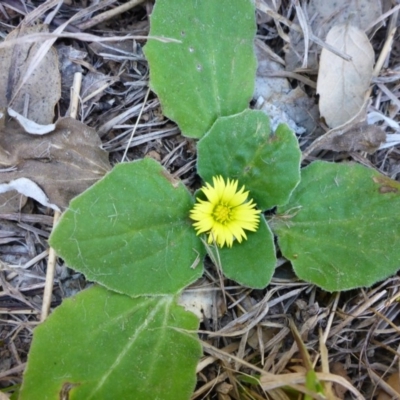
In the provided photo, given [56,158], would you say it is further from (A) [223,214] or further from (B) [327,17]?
(B) [327,17]

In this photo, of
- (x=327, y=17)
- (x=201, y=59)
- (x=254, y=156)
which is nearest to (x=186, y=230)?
(x=254, y=156)

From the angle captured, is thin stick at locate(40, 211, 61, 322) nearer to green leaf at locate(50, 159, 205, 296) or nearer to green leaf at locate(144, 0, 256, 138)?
green leaf at locate(50, 159, 205, 296)

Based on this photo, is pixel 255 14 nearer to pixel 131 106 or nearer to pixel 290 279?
pixel 131 106

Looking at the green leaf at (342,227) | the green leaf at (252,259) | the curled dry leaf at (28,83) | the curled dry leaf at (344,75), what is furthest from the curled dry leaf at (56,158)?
the curled dry leaf at (344,75)

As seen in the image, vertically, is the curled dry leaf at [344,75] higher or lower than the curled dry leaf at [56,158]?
higher

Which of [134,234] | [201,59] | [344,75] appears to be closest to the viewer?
[134,234]

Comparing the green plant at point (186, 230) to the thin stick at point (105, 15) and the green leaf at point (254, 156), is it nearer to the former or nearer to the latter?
the green leaf at point (254, 156)
